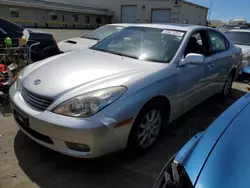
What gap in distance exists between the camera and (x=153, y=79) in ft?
8.50

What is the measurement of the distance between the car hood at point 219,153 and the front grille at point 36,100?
137cm

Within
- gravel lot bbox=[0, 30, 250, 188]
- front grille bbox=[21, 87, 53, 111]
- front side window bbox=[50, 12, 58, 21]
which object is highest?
front side window bbox=[50, 12, 58, 21]

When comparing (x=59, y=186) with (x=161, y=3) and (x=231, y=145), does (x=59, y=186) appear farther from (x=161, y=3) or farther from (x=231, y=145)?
(x=161, y=3)

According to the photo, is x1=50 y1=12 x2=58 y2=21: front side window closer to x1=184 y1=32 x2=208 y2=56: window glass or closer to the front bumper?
x1=184 y1=32 x2=208 y2=56: window glass

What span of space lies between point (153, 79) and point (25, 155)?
169 centimetres

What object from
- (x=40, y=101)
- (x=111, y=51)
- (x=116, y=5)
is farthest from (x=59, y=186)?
(x=116, y=5)

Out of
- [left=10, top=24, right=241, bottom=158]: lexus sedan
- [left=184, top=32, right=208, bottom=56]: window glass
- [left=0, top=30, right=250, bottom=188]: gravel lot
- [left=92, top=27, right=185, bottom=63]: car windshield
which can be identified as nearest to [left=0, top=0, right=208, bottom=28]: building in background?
[left=92, top=27, right=185, bottom=63]: car windshield

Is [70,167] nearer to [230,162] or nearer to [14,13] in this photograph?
[230,162]

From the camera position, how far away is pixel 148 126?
2.71 m

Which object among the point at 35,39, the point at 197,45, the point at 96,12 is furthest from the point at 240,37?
the point at 96,12

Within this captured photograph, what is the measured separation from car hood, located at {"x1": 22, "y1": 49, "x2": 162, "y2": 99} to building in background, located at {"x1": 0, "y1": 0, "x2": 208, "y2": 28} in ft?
99.3

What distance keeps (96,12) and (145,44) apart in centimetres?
4040

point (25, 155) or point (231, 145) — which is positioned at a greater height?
point (231, 145)

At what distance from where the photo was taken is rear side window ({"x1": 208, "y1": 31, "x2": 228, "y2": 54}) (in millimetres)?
3958
